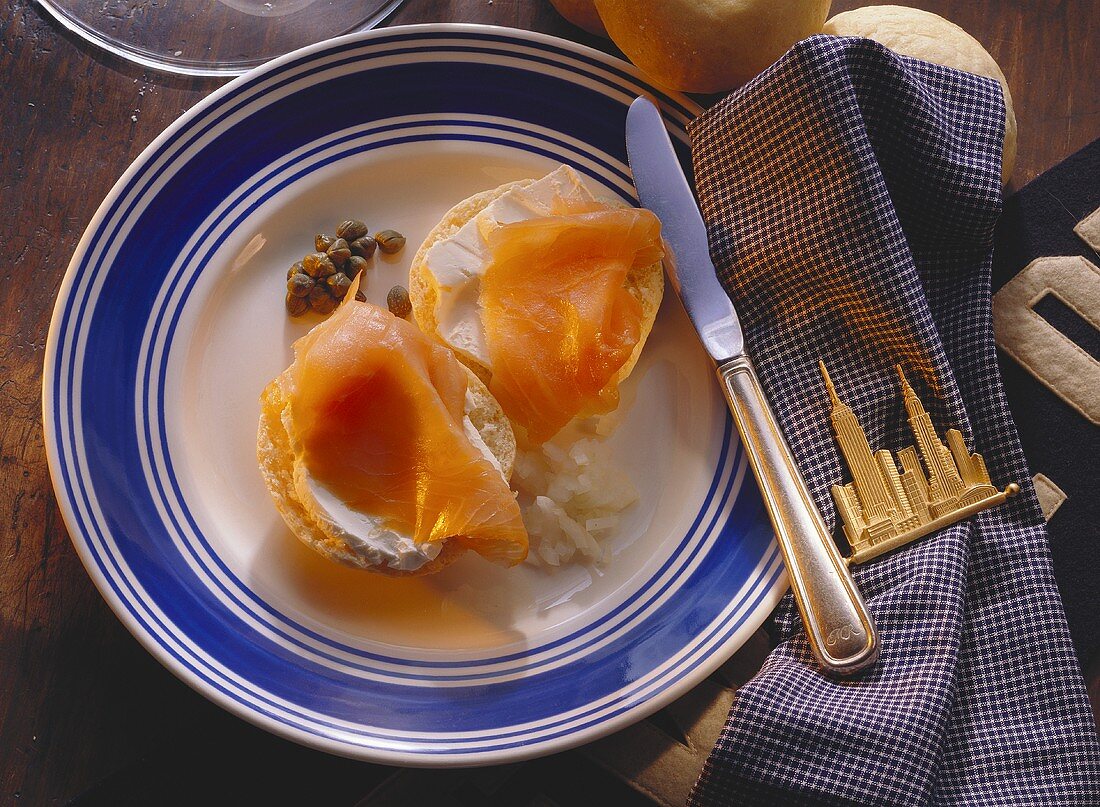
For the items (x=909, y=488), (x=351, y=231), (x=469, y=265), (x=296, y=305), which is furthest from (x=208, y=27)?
(x=909, y=488)

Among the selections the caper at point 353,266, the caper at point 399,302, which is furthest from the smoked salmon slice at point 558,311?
the caper at point 353,266

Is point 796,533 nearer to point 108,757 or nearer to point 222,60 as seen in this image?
point 108,757

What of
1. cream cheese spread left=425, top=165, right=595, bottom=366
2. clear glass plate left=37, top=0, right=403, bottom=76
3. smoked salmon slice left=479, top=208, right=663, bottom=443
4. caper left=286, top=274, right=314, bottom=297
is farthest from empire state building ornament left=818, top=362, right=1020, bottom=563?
clear glass plate left=37, top=0, right=403, bottom=76

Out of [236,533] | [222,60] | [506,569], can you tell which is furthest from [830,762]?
[222,60]

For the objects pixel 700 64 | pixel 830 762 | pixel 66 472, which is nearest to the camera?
pixel 830 762

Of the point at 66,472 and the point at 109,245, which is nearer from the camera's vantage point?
the point at 66,472

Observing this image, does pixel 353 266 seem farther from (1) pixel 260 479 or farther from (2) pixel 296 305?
(1) pixel 260 479

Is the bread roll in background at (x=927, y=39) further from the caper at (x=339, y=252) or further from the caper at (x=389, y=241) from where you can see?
the caper at (x=339, y=252)
